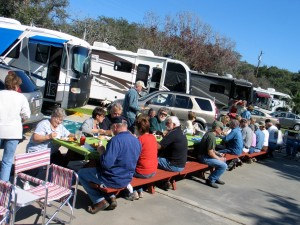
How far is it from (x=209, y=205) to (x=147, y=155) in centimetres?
164

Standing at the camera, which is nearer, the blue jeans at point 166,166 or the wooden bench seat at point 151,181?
the wooden bench seat at point 151,181

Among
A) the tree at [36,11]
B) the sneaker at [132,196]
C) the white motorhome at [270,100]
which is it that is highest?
the tree at [36,11]

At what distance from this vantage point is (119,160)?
5.11 m

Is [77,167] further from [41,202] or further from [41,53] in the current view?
[41,53]

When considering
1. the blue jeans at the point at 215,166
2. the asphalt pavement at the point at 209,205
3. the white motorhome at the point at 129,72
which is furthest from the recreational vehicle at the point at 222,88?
the blue jeans at the point at 215,166

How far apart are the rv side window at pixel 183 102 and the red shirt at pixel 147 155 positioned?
813 cm

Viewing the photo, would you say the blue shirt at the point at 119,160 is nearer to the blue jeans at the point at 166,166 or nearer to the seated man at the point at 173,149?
the seated man at the point at 173,149

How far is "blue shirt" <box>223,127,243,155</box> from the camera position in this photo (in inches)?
362

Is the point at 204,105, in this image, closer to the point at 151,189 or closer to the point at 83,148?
the point at 151,189

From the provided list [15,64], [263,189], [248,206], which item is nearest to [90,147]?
[248,206]

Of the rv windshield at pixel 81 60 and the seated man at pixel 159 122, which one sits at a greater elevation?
the rv windshield at pixel 81 60

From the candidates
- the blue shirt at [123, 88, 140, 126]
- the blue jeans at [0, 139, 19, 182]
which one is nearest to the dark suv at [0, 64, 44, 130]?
the blue shirt at [123, 88, 140, 126]

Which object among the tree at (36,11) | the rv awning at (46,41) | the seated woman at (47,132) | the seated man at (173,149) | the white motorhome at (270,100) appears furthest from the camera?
the white motorhome at (270,100)

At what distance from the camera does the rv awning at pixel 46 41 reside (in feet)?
38.7
